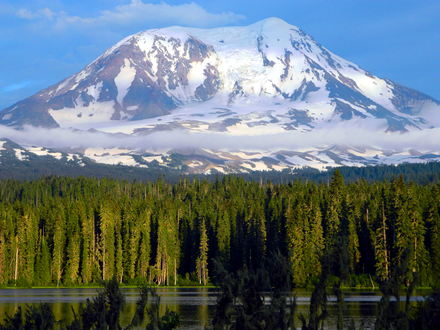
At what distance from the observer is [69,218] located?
12044 cm

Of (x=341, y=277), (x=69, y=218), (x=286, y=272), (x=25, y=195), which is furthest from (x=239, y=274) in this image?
(x=25, y=195)

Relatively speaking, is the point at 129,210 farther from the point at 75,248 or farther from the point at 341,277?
the point at 341,277

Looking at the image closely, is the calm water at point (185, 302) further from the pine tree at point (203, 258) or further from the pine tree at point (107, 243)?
the pine tree at point (107, 243)

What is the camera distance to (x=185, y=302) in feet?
277

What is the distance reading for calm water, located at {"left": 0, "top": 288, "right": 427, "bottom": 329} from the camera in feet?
219

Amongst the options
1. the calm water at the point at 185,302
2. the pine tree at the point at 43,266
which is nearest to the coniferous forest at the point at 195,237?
the pine tree at the point at 43,266

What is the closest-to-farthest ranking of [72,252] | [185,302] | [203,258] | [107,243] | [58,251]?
[185,302]
[72,252]
[58,251]
[203,258]
[107,243]

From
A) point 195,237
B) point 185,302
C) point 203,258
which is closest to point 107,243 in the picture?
point 195,237

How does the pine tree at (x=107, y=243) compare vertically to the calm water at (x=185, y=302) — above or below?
above

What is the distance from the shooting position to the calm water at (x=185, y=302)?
219 ft

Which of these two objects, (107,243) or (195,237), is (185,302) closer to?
(107,243)

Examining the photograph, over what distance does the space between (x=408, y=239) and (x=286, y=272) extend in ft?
199

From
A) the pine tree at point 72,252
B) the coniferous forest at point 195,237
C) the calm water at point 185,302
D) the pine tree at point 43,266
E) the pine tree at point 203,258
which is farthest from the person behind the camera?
the pine tree at point 203,258

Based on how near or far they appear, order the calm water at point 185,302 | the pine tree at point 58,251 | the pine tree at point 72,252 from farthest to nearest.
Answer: the pine tree at point 58,251, the pine tree at point 72,252, the calm water at point 185,302
